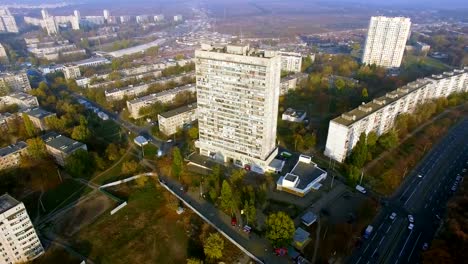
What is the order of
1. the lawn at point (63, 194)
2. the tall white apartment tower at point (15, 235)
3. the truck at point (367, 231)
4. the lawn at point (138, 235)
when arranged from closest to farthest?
the tall white apartment tower at point (15, 235) < the lawn at point (138, 235) < the truck at point (367, 231) < the lawn at point (63, 194)

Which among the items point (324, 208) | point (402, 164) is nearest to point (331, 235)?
point (324, 208)

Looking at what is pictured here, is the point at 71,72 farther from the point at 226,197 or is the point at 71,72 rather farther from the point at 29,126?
the point at 226,197

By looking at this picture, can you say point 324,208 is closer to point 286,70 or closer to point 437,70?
point 286,70

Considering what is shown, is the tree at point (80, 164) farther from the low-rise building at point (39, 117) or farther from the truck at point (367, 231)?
the truck at point (367, 231)

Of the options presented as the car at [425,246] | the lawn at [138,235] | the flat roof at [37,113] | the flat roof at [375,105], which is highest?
the flat roof at [375,105]

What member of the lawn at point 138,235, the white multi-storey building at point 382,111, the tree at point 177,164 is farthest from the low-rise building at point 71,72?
the white multi-storey building at point 382,111

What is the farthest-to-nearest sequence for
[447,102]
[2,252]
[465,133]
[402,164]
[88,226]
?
[447,102] → [465,133] → [402,164] → [88,226] → [2,252]

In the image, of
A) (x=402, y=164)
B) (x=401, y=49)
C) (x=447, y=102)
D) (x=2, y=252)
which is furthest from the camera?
(x=401, y=49)
